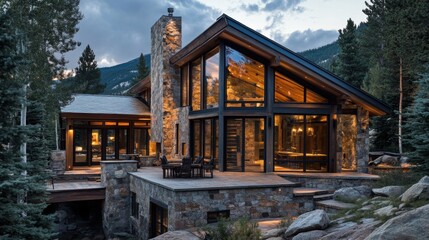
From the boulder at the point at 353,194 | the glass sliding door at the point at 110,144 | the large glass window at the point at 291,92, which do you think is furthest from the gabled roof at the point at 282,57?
the glass sliding door at the point at 110,144

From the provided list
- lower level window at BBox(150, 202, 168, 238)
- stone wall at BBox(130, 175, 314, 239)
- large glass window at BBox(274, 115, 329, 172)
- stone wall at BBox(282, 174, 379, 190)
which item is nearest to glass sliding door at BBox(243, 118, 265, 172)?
large glass window at BBox(274, 115, 329, 172)

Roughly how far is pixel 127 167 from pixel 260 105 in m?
5.85

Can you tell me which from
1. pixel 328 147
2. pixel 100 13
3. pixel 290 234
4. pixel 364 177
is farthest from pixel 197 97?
pixel 100 13

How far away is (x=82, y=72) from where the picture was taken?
44.4m

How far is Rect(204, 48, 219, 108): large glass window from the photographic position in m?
15.0

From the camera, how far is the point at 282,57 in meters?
13.7

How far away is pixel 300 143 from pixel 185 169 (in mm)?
5126

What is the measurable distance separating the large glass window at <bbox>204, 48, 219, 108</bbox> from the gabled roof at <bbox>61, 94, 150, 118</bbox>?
6.71 meters

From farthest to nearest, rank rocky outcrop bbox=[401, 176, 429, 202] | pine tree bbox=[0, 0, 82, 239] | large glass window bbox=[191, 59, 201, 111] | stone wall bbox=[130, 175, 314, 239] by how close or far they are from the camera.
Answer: large glass window bbox=[191, 59, 201, 111], stone wall bbox=[130, 175, 314, 239], rocky outcrop bbox=[401, 176, 429, 202], pine tree bbox=[0, 0, 82, 239]

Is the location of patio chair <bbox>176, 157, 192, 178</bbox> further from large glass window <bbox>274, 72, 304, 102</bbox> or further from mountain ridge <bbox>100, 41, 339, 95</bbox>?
mountain ridge <bbox>100, 41, 339, 95</bbox>

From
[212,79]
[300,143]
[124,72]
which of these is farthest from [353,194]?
[124,72]

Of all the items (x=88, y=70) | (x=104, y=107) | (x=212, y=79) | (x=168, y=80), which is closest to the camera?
(x=212, y=79)

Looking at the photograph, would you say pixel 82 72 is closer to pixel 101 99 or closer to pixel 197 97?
pixel 101 99

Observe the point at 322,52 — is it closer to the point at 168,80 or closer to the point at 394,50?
the point at 394,50
